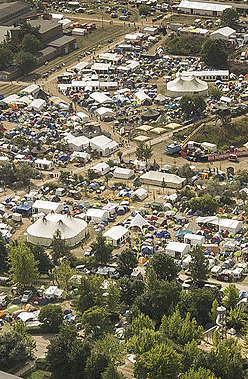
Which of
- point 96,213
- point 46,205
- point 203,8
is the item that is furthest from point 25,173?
point 203,8

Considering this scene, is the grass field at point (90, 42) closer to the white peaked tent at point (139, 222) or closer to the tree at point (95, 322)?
the white peaked tent at point (139, 222)

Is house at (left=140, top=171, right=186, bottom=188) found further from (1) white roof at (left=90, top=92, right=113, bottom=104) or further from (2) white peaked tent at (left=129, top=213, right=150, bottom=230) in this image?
(1) white roof at (left=90, top=92, right=113, bottom=104)

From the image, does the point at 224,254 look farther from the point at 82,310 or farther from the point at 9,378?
the point at 9,378

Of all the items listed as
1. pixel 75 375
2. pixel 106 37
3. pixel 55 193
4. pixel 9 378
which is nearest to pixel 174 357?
pixel 75 375

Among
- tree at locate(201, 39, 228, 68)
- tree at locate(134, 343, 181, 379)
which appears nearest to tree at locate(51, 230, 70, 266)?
tree at locate(134, 343, 181, 379)

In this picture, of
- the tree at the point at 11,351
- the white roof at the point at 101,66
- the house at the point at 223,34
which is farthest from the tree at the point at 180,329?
the house at the point at 223,34

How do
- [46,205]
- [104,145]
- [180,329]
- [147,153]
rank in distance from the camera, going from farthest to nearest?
1. [104,145]
2. [147,153]
3. [46,205]
4. [180,329]

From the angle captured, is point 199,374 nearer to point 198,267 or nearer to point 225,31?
point 198,267
